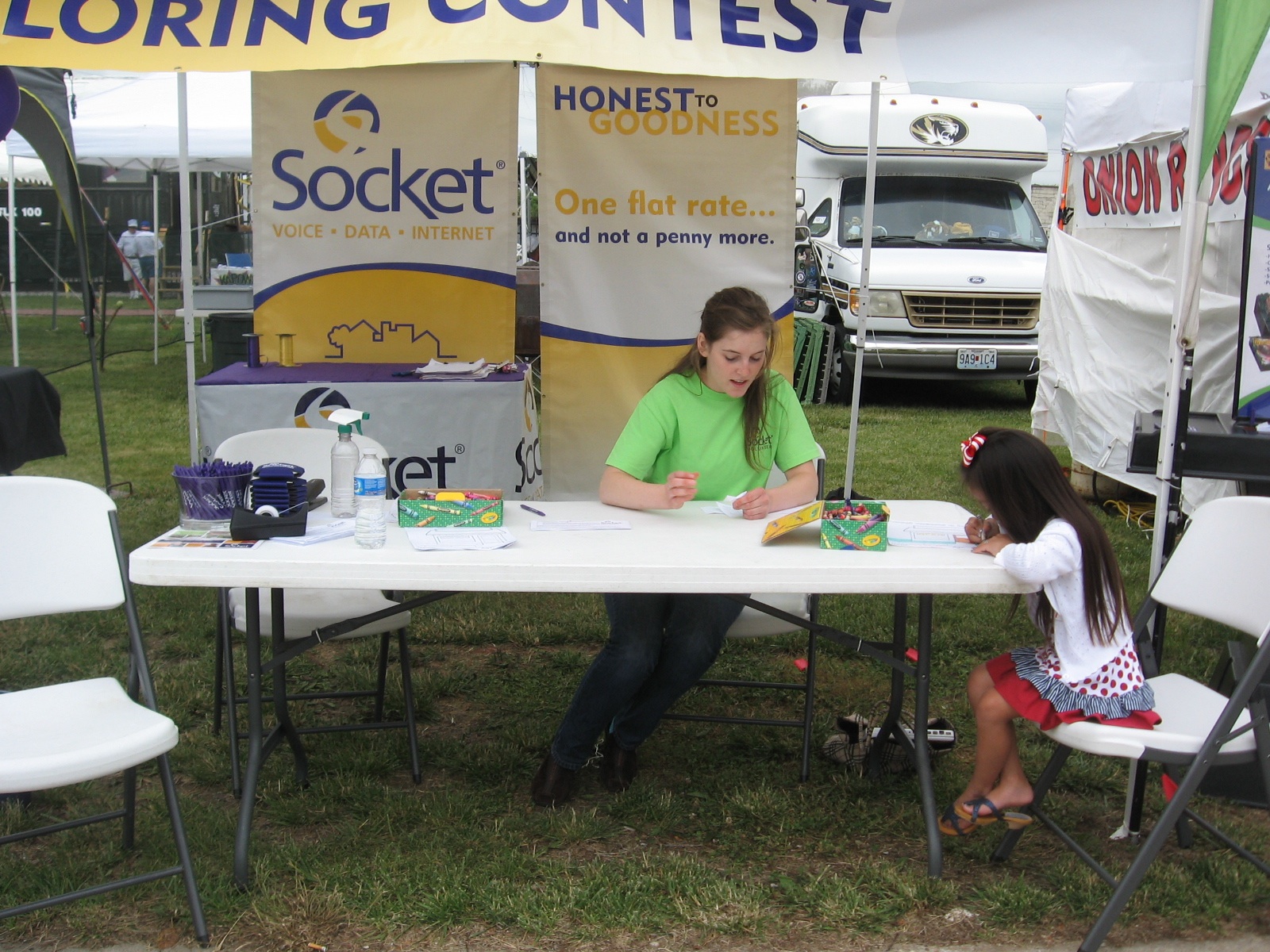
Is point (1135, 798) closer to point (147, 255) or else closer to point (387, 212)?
point (387, 212)

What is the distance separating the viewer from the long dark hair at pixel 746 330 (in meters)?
3.04

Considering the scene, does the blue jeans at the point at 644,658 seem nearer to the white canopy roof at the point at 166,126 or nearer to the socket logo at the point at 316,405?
the socket logo at the point at 316,405

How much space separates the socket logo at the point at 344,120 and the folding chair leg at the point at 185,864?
11.3 ft

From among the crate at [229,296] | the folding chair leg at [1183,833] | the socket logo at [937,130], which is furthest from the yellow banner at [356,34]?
the crate at [229,296]

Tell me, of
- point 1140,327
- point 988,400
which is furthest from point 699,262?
point 988,400

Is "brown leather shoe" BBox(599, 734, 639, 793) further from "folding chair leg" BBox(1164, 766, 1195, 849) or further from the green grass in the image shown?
"folding chair leg" BBox(1164, 766, 1195, 849)

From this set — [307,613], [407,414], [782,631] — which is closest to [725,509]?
[782,631]

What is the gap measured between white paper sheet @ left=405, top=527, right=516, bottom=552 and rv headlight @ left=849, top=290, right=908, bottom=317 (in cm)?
683

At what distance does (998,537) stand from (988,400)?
8.32 metres

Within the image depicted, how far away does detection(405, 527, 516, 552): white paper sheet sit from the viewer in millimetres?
2525

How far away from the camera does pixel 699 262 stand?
4883 millimetres

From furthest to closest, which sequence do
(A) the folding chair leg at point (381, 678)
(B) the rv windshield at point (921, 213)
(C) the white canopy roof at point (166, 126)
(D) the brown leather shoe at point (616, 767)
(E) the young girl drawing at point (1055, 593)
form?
(C) the white canopy roof at point (166, 126), (B) the rv windshield at point (921, 213), (A) the folding chair leg at point (381, 678), (D) the brown leather shoe at point (616, 767), (E) the young girl drawing at point (1055, 593)

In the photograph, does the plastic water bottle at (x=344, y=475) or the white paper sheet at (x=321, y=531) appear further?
the plastic water bottle at (x=344, y=475)

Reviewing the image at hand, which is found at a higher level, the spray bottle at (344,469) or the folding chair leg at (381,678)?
the spray bottle at (344,469)
